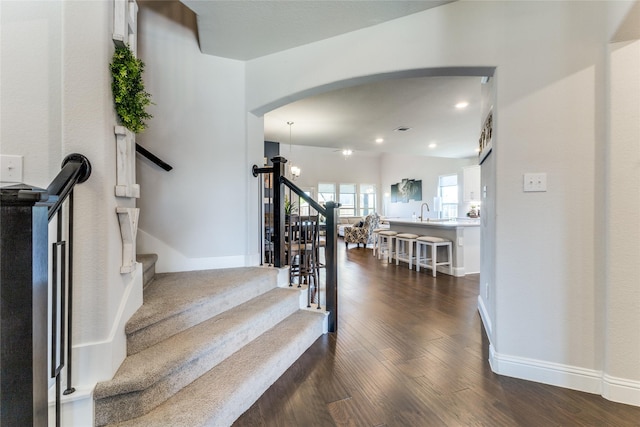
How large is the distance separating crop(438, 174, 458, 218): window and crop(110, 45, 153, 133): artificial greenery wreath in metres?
9.23

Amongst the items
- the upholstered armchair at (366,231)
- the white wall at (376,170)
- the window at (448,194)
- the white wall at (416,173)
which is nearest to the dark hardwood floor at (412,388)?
the upholstered armchair at (366,231)

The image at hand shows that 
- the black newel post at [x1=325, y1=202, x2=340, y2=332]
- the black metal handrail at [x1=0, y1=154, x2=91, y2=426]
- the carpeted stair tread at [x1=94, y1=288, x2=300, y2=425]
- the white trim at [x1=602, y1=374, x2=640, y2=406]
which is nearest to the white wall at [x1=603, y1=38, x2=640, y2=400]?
the white trim at [x1=602, y1=374, x2=640, y2=406]

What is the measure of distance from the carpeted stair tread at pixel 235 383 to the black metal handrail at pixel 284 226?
1.22ft

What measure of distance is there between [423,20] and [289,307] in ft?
8.56

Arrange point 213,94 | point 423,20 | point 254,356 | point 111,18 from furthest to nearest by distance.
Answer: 1. point 213,94
2. point 423,20
3. point 254,356
4. point 111,18

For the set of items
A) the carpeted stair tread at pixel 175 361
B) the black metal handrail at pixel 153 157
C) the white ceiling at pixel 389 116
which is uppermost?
the white ceiling at pixel 389 116

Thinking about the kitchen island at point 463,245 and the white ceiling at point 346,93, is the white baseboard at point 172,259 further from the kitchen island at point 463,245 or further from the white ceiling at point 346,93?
the kitchen island at point 463,245

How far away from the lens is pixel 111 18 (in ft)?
4.44

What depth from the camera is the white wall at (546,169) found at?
1729mm

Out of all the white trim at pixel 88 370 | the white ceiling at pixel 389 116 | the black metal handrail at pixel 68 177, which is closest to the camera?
the black metal handrail at pixel 68 177

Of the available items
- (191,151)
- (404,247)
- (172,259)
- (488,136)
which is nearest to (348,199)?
(404,247)

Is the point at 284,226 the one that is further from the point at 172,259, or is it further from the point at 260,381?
the point at 260,381

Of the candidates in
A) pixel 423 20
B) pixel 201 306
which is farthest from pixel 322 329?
pixel 423 20

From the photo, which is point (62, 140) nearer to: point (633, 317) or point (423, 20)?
point (423, 20)
